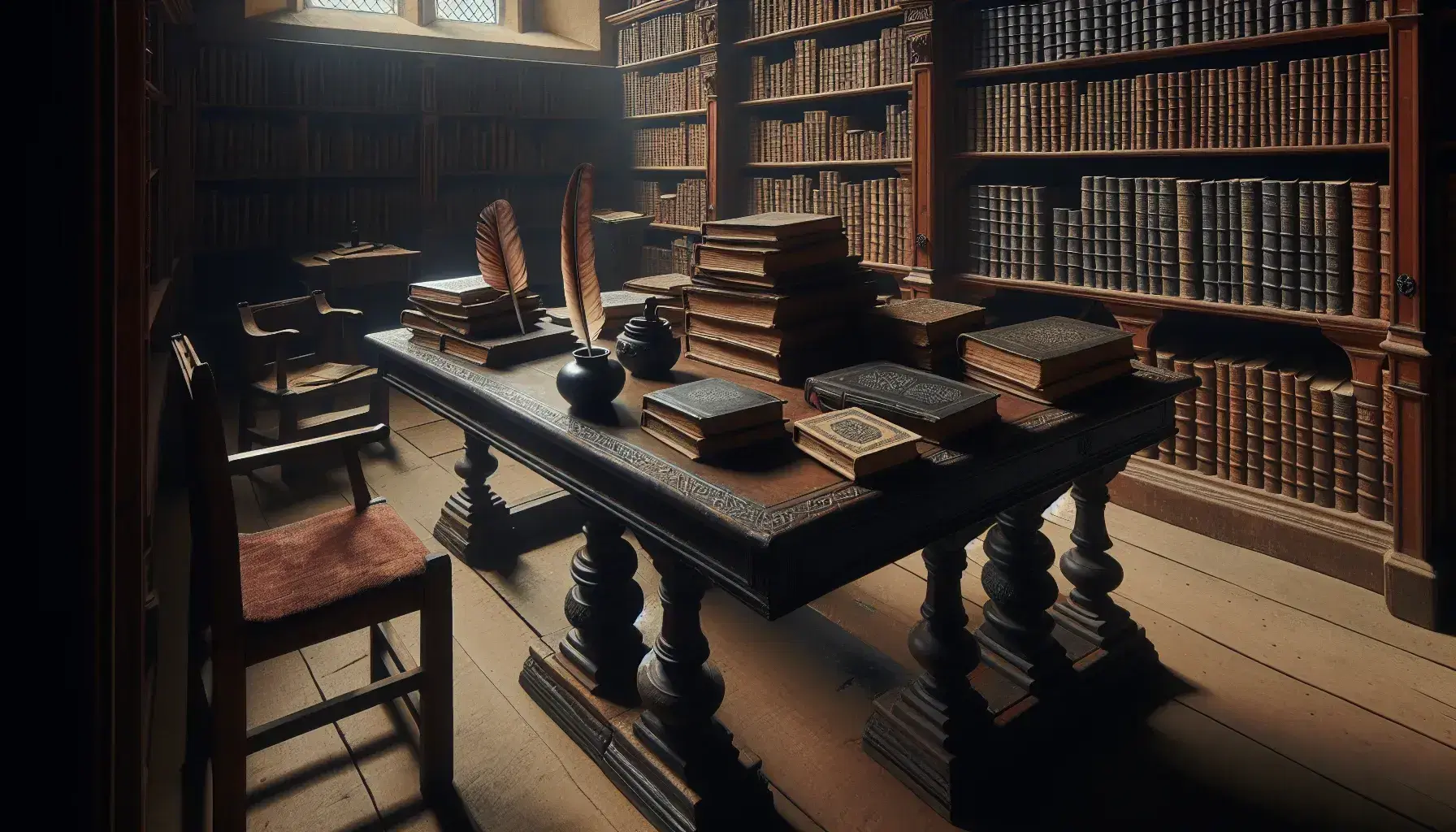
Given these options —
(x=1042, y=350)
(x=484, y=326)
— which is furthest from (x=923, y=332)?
(x=484, y=326)

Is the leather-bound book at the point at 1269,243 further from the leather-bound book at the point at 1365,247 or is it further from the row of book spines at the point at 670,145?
the row of book spines at the point at 670,145

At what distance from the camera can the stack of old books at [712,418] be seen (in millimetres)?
1254

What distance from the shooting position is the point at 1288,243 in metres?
2.49

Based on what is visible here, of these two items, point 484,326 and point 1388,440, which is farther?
point 1388,440

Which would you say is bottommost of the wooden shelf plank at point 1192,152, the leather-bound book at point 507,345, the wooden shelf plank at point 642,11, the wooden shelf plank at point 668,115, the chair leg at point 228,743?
the chair leg at point 228,743

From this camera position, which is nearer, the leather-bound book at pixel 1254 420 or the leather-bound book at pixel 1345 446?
the leather-bound book at pixel 1345 446

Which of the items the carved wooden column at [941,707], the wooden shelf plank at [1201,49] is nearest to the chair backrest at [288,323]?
the carved wooden column at [941,707]

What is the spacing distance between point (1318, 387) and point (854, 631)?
59.6 inches

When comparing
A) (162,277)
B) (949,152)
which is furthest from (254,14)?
(949,152)

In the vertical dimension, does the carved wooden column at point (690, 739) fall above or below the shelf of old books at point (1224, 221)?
below

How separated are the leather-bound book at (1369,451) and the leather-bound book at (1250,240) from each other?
0.37m

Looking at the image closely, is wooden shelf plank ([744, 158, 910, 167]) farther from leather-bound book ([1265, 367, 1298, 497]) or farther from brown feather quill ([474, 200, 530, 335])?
brown feather quill ([474, 200, 530, 335])

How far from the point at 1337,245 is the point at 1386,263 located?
0.46 feet

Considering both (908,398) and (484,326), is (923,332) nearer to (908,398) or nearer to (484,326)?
(908,398)
